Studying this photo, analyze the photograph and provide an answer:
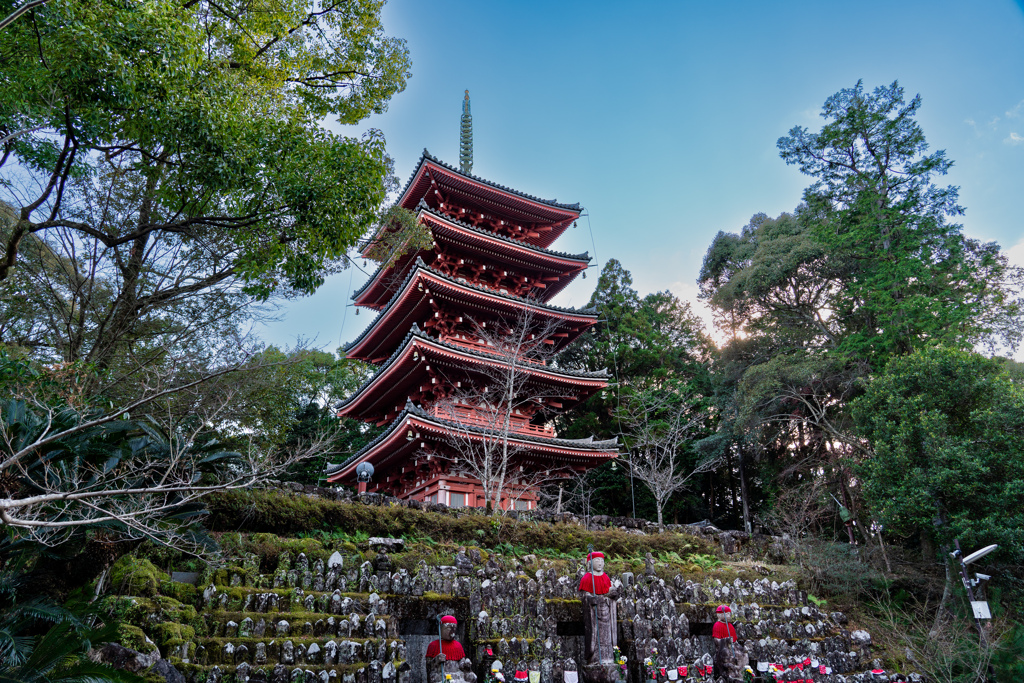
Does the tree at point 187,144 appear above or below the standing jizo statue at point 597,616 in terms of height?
above

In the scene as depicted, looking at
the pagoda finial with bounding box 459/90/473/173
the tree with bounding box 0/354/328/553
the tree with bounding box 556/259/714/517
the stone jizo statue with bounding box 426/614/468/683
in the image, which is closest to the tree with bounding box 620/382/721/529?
the tree with bounding box 556/259/714/517

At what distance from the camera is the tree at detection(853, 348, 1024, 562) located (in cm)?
1095

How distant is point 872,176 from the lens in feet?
60.4

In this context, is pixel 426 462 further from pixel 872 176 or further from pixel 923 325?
pixel 872 176

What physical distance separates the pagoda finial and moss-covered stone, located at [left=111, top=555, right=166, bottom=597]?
20745mm

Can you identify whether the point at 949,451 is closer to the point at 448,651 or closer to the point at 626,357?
the point at 448,651

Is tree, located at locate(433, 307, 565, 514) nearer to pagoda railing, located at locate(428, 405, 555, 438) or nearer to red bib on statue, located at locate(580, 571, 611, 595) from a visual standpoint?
pagoda railing, located at locate(428, 405, 555, 438)

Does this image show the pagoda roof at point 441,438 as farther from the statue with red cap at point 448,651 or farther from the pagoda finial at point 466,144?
the pagoda finial at point 466,144

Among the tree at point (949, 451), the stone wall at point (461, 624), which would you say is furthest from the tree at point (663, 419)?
the stone wall at point (461, 624)

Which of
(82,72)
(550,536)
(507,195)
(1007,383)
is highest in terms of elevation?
(507,195)

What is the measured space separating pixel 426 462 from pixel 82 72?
11.7m

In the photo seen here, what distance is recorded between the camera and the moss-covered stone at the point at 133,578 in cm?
629

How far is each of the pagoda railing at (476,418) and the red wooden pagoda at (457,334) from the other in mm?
39

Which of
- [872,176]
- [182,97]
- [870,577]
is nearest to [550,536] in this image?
[870,577]
